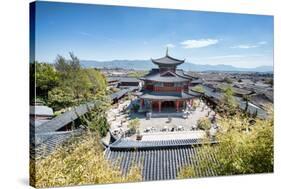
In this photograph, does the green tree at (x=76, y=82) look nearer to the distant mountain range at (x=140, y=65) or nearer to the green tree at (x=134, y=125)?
the distant mountain range at (x=140, y=65)

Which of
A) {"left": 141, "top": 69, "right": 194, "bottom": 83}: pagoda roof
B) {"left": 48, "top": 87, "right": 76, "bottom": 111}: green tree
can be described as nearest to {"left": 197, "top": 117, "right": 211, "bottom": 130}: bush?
{"left": 141, "top": 69, "right": 194, "bottom": 83}: pagoda roof

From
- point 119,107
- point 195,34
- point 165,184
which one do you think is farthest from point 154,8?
point 165,184

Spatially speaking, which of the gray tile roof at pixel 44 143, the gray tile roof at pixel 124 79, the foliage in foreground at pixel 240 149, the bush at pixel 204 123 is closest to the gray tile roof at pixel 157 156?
the foliage in foreground at pixel 240 149

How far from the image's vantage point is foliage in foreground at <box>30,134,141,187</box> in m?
5.40

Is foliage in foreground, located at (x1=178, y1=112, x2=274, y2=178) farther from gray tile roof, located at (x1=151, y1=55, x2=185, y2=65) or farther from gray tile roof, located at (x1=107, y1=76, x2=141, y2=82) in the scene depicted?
gray tile roof, located at (x1=107, y1=76, x2=141, y2=82)

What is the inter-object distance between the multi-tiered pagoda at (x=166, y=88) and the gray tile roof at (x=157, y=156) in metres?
0.44

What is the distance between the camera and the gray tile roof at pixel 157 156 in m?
5.91

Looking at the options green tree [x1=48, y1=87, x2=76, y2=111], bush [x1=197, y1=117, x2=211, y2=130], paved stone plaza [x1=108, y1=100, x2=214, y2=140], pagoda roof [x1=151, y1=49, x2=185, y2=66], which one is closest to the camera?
green tree [x1=48, y1=87, x2=76, y2=111]

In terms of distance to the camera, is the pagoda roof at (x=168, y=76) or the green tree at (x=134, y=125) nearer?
the green tree at (x=134, y=125)

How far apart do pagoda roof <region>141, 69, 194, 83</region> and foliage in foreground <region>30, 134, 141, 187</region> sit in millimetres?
1026

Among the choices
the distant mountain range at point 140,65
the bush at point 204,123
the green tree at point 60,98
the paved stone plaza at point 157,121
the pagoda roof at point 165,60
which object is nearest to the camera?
the green tree at point 60,98

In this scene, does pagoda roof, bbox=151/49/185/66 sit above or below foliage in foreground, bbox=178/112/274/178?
above

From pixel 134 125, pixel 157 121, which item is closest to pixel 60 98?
pixel 134 125

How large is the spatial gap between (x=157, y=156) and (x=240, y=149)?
108 centimetres
